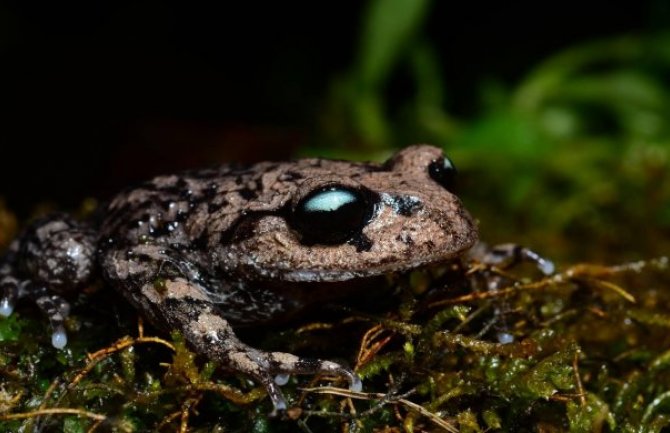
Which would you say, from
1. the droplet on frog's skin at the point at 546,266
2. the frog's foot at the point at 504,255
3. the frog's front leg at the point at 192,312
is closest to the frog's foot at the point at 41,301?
the frog's front leg at the point at 192,312

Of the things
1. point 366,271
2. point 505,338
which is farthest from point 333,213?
point 505,338

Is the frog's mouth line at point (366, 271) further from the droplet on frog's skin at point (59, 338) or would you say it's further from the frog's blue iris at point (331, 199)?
the droplet on frog's skin at point (59, 338)

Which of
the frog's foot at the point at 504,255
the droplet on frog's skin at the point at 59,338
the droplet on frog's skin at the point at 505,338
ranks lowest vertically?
the droplet on frog's skin at the point at 59,338

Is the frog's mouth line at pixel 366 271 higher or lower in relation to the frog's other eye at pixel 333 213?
lower

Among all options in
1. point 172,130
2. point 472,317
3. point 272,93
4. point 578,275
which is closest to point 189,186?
point 472,317

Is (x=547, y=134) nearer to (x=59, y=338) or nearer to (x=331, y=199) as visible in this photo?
(x=331, y=199)

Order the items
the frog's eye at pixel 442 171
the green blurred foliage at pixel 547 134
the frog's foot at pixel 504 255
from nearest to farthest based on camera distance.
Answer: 1. the frog's eye at pixel 442 171
2. the frog's foot at pixel 504 255
3. the green blurred foliage at pixel 547 134

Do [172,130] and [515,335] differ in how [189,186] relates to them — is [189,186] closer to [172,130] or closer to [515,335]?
[515,335]
